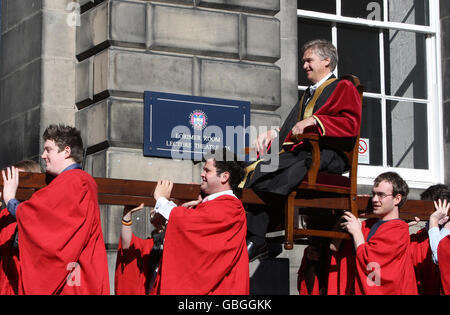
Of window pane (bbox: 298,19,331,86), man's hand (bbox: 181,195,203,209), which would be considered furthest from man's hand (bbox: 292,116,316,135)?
window pane (bbox: 298,19,331,86)

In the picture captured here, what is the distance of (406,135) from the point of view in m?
11.4

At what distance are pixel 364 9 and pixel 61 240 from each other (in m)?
5.23

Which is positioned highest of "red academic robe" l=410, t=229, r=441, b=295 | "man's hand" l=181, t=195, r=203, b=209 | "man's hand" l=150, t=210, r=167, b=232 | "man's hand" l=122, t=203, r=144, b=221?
"man's hand" l=181, t=195, r=203, b=209

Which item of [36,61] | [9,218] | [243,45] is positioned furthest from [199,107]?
[9,218]

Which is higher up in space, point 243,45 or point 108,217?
point 243,45

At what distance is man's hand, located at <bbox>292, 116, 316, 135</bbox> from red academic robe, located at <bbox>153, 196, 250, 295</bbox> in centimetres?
63

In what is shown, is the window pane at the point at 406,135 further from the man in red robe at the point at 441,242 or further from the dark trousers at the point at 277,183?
the dark trousers at the point at 277,183

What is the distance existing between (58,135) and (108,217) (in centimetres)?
189

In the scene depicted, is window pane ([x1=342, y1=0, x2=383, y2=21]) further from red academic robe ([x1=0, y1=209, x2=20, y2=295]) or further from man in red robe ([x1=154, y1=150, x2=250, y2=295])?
red academic robe ([x1=0, y1=209, x2=20, y2=295])

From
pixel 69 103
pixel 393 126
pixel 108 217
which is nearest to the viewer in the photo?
pixel 108 217

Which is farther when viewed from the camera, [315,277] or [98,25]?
[98,25]

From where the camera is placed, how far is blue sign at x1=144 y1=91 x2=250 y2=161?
31.3 ft

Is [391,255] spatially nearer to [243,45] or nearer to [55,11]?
[243,45]

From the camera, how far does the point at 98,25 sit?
9.77m
